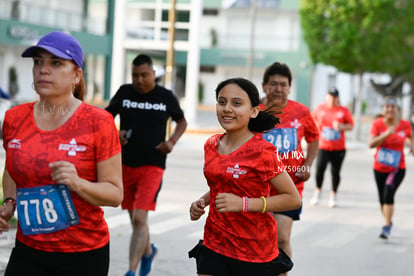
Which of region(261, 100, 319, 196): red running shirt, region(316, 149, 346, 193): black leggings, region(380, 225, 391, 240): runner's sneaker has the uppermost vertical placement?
region(261, 100, 319, 196): red running shirt

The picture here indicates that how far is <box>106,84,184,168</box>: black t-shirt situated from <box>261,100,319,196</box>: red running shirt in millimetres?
1223

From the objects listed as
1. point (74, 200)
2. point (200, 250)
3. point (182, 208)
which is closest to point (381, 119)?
point (182, 208)

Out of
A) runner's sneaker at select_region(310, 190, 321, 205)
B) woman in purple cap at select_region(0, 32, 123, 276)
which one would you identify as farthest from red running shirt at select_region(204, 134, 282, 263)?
runner's sneaker at select_region(310, 190, 321, 205)

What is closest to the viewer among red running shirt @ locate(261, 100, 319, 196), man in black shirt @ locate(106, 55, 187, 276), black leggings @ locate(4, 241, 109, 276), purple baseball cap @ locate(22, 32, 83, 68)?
purple baseball cap @ locate(22, 32, 83, 68)

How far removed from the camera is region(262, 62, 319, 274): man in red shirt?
21.7 ft

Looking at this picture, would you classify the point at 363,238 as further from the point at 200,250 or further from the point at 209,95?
the point at 209,95

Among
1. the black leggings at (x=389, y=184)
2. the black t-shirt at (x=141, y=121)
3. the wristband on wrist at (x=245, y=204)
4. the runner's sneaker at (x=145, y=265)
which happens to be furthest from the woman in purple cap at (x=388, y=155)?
the wristband on wrist at (x=245, y=204)

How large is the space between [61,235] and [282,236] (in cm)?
319

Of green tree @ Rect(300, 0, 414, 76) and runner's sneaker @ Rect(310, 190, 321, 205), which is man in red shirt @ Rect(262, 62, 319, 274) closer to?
runner's sneaker @ Rect(310, 190, 321, 205)

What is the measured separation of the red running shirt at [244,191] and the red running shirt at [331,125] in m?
8.71

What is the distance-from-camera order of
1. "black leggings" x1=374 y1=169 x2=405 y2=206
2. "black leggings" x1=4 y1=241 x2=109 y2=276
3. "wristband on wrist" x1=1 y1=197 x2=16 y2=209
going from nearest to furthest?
1. "black leggings" x1=4 y1=241 x2=109 y2=276
2. "wristband on wrist" x1=1 y1=197 x2=16 y2=209
3. "black leggings" x1=374 y1=169 x2=405 y2=206

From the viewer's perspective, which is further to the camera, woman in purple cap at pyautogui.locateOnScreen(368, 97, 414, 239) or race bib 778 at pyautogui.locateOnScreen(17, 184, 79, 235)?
woman in purple cap at pyautogui.locateOnScreen(368, 97, 414, 239)

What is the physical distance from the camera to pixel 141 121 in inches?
291

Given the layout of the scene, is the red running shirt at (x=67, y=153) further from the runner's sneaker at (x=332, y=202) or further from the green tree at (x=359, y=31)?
the green tree at (x=359, y=31)
